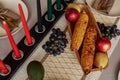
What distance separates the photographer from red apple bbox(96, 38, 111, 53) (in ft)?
2.66

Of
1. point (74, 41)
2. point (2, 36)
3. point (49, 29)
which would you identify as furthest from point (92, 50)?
point (2, 36)

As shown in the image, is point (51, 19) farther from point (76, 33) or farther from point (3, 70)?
point (3, 70)

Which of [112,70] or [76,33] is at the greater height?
[76,33]

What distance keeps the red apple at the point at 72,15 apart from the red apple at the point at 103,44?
4.4 inches

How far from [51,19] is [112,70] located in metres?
0.26

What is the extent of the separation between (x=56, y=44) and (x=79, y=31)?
8 cm

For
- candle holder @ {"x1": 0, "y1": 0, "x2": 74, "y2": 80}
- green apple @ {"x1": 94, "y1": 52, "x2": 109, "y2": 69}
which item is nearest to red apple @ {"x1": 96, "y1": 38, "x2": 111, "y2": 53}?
green apple @ {"x1": 94, "y1": 52, "x2": 109, "y2": 69}

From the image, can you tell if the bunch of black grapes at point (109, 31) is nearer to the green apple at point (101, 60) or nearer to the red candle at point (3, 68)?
the green apple at point (101, 60)

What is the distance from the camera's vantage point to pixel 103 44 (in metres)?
0.81

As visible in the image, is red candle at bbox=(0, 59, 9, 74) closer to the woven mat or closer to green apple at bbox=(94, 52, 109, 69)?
the woven mat

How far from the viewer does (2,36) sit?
0.86 meters

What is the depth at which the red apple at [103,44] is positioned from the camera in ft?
2.66

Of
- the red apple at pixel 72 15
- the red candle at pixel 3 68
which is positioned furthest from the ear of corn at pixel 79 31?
the red candle at pixel 3 68

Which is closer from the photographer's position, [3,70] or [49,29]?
[3,70]
